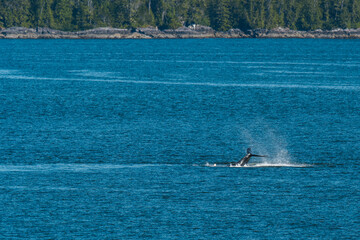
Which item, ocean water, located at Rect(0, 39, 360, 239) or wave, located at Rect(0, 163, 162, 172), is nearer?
ocean water, located at Rect(0, 39, 360, 239)

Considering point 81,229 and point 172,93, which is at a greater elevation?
point 81,229

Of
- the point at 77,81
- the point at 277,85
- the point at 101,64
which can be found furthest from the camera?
the point at 101,64

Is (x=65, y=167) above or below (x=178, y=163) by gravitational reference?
above

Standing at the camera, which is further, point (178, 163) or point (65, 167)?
point (178, 163)

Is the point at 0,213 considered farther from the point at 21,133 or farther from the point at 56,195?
the point at 21,133

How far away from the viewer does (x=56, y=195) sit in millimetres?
43969

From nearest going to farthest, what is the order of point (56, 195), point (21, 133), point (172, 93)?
point (56, 195)
point (21, 133)
point (172, 93)

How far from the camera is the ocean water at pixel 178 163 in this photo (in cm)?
3888

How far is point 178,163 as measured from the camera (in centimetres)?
5331

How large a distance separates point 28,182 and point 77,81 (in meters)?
81.2

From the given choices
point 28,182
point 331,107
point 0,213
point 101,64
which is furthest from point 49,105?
point 101,64

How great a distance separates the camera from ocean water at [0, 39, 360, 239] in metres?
38.9

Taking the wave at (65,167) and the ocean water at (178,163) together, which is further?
the wave at (65,167)

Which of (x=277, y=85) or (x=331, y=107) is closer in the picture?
(x=331, y=107)
